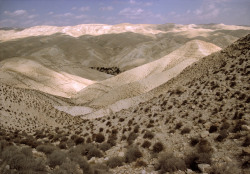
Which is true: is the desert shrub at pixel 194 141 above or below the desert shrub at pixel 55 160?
below

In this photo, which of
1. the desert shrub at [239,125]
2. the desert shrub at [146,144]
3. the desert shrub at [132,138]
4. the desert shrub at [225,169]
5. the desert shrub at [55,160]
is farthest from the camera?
the desert shrub at [132,138]

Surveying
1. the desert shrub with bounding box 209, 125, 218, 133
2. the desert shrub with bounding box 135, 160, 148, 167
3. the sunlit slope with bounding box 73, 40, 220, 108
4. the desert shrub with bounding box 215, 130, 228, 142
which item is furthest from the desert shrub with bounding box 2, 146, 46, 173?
the sunlit slope with bounding box 73, 40, 220, 108

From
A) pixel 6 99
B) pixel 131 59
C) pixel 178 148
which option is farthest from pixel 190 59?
pixel 131 59

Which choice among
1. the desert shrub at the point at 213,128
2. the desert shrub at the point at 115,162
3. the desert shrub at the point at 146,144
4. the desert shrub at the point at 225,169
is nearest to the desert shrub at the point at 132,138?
the desert shrub at the point at 146,144

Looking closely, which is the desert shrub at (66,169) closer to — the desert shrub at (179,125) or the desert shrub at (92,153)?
the desert shrub at (92,153)

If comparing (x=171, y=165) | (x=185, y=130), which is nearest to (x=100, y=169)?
(x=171, y=165)

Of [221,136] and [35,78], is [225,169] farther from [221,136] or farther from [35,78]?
[35,78]

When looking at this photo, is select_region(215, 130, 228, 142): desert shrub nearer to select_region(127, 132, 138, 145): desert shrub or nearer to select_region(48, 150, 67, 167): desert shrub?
select_region(127, 132, 138, 145): desert shrub
